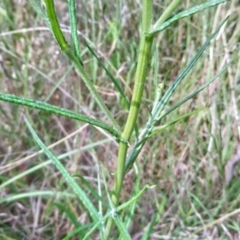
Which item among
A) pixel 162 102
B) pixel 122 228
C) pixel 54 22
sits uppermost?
pixel 54 22

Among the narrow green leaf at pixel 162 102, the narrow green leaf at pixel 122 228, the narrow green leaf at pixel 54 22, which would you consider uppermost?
the narrow green leaf at pixel 54 22

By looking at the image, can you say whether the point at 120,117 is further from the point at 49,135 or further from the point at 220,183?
the point at 220,183

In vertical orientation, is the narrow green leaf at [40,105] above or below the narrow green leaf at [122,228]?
above

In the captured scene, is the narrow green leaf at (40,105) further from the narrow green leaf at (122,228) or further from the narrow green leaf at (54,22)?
the narrow green leaf at (122,228)

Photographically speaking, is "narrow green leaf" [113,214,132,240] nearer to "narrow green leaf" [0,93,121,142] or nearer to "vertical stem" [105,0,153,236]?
"vertical stem" [105,0,153,236]

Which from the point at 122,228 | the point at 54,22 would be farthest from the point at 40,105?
the point at 122,228

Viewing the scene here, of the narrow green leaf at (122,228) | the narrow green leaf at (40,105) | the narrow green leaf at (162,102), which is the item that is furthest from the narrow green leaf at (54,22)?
the narrow green leaf at (122,228)

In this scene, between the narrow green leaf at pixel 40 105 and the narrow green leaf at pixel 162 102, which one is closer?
the narrow green leaf at pixel 40 105

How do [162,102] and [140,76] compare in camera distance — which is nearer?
[140,76]

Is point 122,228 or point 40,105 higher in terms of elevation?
point 40,105

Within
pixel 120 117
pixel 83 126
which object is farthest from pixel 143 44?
pixel 120 117

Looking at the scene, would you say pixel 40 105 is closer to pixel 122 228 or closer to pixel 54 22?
pixel 54 22
